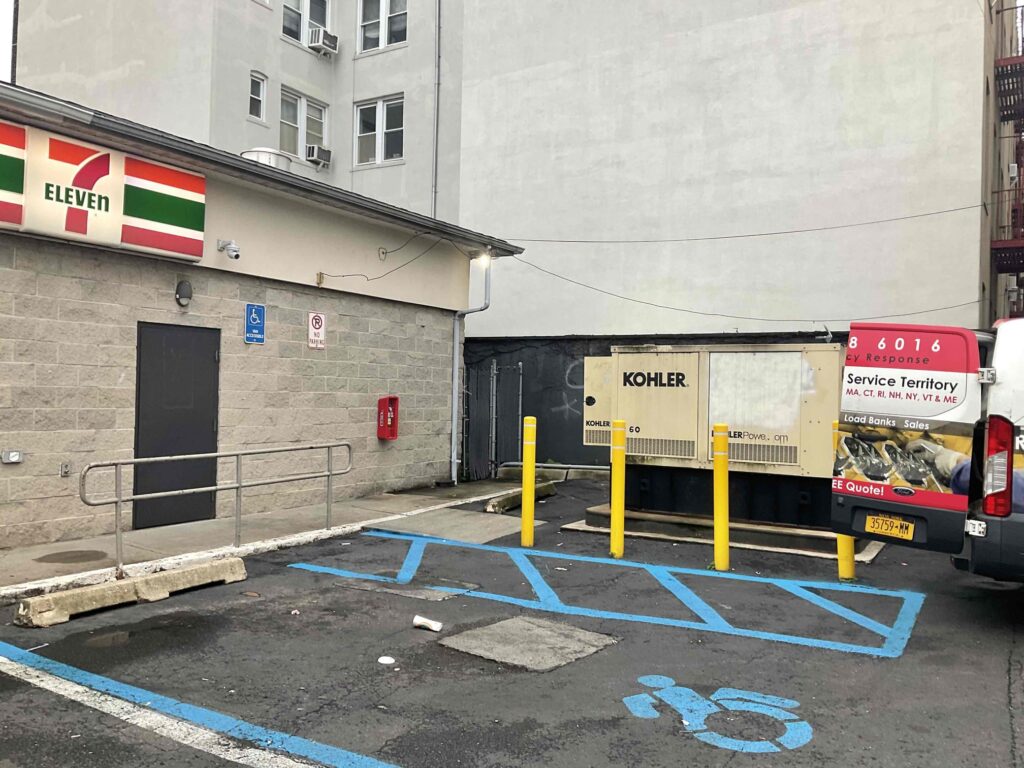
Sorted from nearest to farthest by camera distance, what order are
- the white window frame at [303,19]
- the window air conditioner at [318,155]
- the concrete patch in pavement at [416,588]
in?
the concrete patch in pavement at [416,588]
the white window frame at [303,19]
the window air conditioner at [318,155]

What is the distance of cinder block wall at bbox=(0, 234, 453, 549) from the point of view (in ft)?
24.6

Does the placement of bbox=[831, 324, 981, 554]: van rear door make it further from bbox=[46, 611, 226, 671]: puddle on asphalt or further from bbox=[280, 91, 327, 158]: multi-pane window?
bbox=[280, 91, 327, 158]: multi-pane window

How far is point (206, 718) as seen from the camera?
404cm

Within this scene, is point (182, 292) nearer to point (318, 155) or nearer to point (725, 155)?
point (725, 155)

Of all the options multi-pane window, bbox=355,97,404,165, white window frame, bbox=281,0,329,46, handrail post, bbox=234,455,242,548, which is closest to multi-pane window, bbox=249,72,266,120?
white window frame, bbox=281,0,329,46

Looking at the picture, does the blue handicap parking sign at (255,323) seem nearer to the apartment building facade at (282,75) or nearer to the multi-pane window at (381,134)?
the apartment building facade at (282,75)

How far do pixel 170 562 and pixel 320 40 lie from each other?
19.2 m

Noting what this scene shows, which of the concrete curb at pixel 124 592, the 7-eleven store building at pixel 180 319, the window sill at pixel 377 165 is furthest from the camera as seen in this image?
the window sill at pixel 377 165

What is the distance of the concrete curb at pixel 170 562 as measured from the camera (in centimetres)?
611

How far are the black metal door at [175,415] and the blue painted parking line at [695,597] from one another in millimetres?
2258

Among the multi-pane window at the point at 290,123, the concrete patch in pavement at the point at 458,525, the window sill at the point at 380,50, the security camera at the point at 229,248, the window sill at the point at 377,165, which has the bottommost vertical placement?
the concrete patch in pavement at the point at 458,525

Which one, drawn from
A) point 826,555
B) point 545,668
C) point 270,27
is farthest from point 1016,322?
point 270,27

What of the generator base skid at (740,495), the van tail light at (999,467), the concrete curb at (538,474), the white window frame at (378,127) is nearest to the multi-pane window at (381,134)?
the white window frame at (378,127)

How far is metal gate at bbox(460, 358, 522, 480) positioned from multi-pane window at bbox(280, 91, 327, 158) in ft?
34.1
